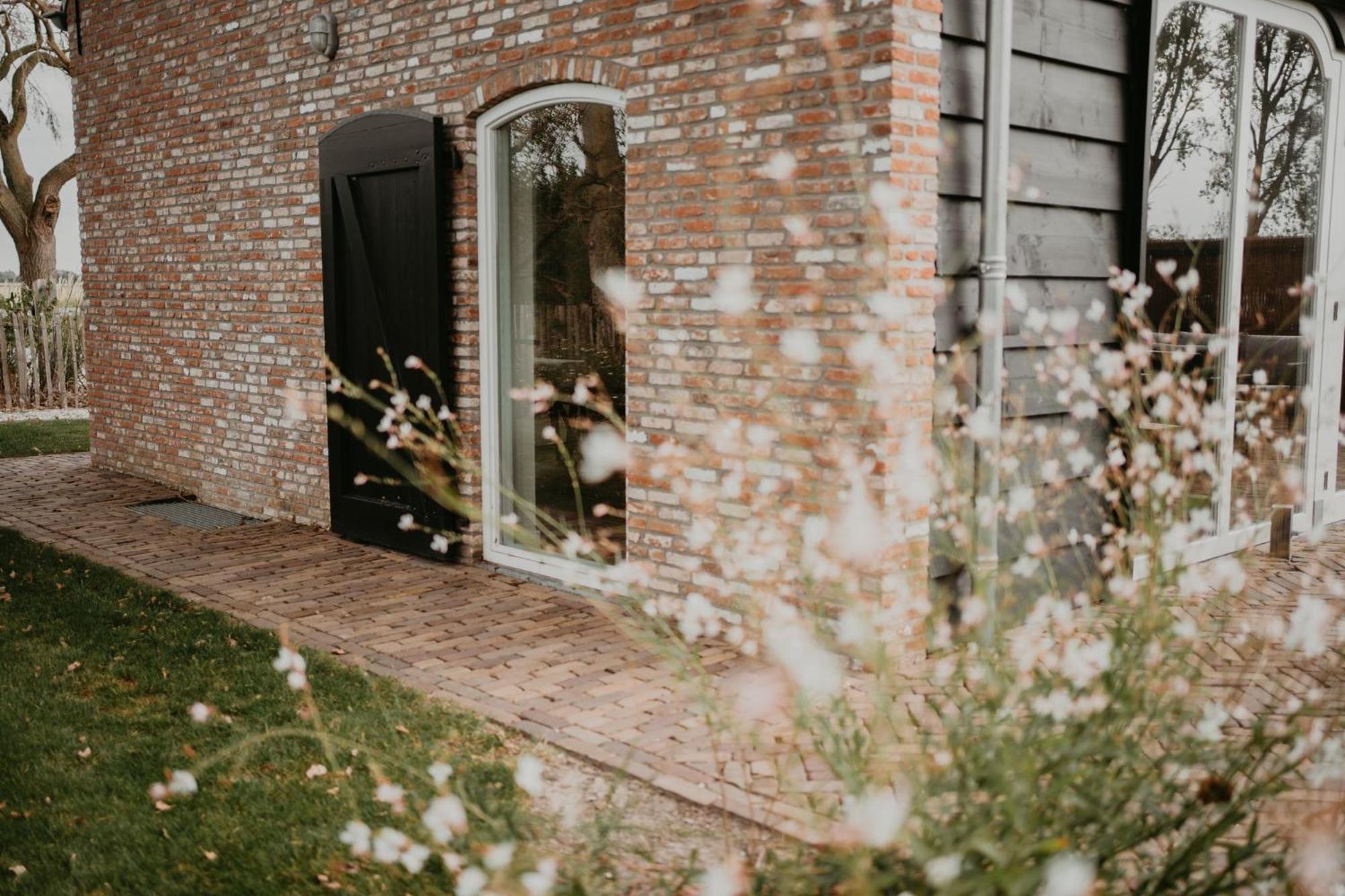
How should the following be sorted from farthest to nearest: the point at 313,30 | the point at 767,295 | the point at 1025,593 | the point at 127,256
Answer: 1. the point at 127,256
2. the point at 313,30
3. the point at 1025,593
4. the point at 767,295

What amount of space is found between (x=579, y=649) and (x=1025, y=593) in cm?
192

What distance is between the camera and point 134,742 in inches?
149

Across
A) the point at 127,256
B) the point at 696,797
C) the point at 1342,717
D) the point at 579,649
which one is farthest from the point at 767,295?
the point at 127,256

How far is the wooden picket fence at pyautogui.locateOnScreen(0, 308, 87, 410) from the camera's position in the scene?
14.0m

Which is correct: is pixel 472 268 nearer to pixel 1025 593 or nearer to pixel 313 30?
pixel 313 30

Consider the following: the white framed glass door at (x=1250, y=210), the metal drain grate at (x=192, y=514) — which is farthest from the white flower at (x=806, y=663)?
the metal drain grate at (x=192, y=514)

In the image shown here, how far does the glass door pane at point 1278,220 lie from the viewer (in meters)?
6.25

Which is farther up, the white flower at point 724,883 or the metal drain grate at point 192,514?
the white flower at point 724,883

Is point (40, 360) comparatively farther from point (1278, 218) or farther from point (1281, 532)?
point (1281, 532)

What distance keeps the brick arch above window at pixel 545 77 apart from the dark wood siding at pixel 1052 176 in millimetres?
1468

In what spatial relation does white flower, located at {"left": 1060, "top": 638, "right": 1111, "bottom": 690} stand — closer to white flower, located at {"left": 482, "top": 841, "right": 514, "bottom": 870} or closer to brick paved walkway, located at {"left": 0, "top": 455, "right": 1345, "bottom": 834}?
brick paved walkway, located at {"left": 0, "top": 455, "right": 1345, "bottom": 834}

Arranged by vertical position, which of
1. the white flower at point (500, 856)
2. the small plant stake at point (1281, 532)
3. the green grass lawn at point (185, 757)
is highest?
the white flower at point (500, 856)

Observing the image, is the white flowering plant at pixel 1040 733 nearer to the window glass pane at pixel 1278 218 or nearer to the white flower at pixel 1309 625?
the white flower at pixel 1309 625

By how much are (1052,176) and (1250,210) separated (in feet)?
6.60
